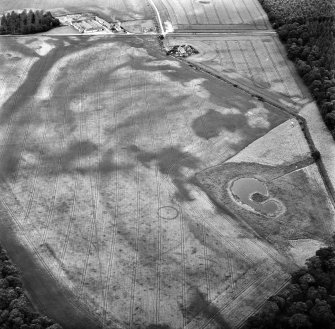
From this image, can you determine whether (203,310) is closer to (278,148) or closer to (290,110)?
→ (278,148)

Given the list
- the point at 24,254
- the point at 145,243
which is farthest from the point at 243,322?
the point at 24,254

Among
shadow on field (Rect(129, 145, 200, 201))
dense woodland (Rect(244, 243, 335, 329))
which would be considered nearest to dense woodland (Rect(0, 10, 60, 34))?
shadow on field (Rect(129, 145, 200, 201))

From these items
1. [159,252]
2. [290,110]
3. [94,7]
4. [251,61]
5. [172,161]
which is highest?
[94,7]

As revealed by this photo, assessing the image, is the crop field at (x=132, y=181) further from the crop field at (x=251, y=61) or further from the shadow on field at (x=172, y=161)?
the crop field at (x=251, y=61)

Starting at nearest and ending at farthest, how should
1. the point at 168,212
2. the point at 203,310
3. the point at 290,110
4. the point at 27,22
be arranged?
the point at 203,310
the point at 168,212
the point at 290,110
the point at 27,22

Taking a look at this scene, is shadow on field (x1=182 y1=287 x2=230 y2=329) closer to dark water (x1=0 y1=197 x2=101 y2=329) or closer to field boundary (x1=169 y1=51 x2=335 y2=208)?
dark water (x1=0 y1=197 x2=101 y2=329)

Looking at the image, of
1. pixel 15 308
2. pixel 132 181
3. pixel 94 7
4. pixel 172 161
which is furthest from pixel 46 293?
pixel 94 7

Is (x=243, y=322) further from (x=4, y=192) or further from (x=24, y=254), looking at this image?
(x=4, y=192)

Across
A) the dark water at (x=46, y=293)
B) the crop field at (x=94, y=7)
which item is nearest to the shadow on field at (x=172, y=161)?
the dark water at (x=46, y=293)
